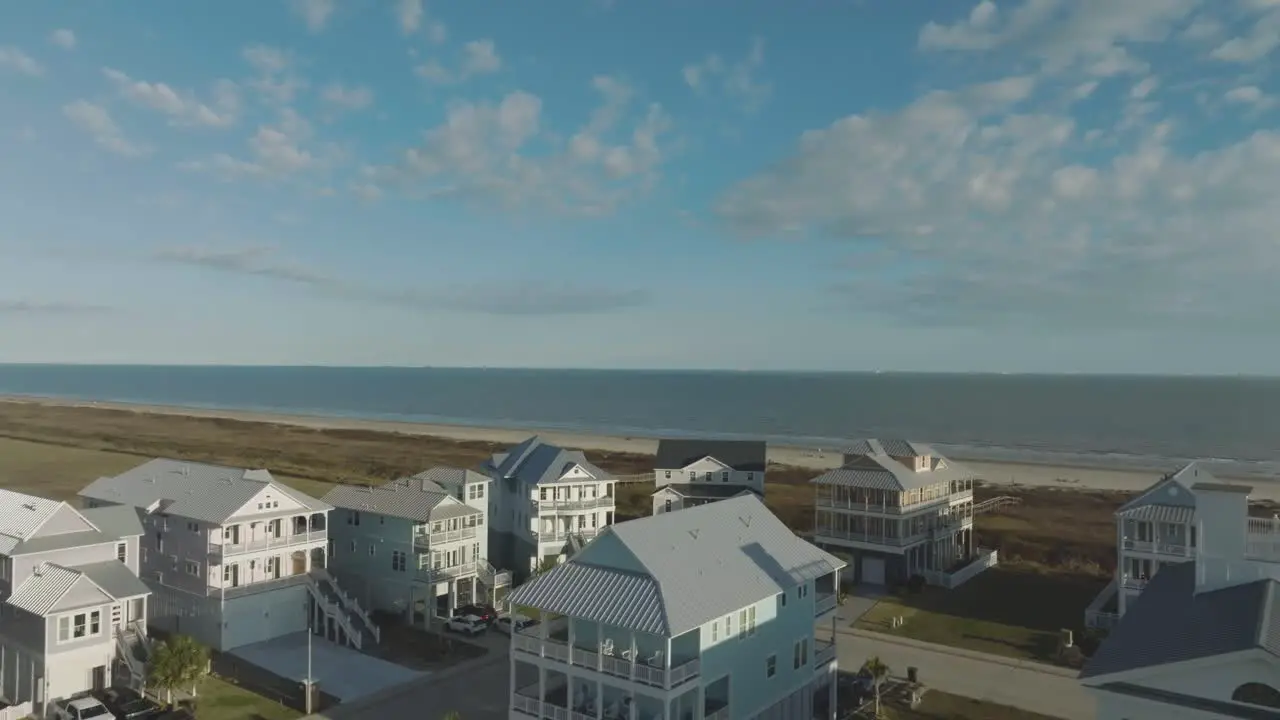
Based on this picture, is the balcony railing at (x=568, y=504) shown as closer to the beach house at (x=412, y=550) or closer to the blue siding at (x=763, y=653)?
the beach house at (x=412, y=550)

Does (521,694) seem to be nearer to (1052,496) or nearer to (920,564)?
(920,564)

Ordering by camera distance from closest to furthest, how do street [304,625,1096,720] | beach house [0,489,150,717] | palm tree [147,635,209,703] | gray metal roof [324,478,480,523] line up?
1. palm tree [147,635,209,703]
2. street [304,625,1096,720]
3. beach house [0,489,150,717]
4. gray metal roof [324,478,480,523]

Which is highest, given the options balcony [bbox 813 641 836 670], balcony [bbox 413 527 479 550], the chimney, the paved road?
the chimney

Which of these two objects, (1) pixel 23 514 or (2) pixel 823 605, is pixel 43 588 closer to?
(1) pixel 23 514

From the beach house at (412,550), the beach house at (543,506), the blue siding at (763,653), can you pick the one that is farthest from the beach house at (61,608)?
the blue siding at (763,653)

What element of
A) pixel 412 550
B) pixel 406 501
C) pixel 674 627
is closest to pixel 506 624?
pixel 412 550

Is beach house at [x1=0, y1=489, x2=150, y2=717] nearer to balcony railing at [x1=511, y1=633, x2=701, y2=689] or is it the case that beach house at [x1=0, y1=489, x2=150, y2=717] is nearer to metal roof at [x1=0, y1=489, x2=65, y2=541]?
metal roof at [x1=0, y1=489, x2=65, y2=541]

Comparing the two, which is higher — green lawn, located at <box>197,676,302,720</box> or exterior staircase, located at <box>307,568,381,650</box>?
exterior staircase, located at <box>307,568,381,650</box>

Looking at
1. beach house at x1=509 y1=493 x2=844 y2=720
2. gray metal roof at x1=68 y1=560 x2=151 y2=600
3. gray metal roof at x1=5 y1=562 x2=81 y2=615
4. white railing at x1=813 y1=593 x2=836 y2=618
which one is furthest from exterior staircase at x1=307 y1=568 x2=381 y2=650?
white railing at x1=813 y1=593 x2=836 y2=618
